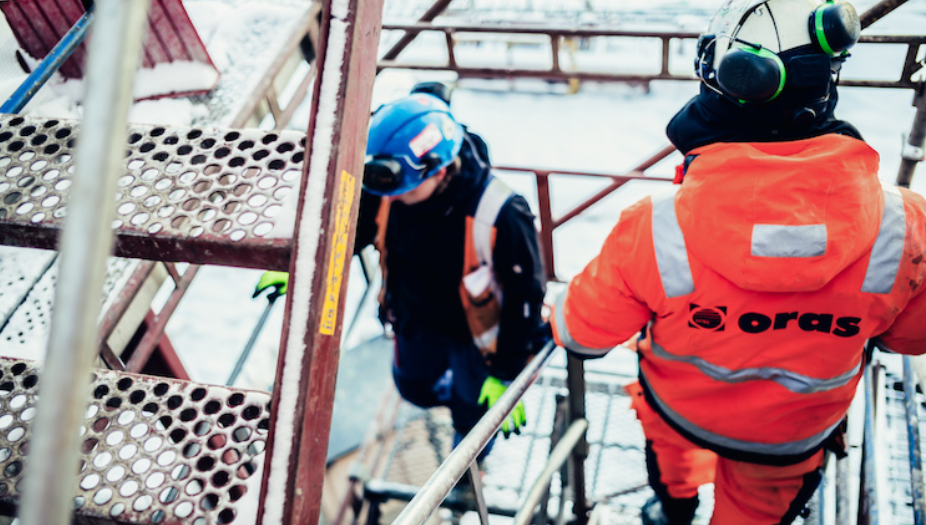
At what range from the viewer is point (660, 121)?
347 inches

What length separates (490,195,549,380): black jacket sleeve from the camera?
93.9 inches

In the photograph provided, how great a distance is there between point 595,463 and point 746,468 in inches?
71.6

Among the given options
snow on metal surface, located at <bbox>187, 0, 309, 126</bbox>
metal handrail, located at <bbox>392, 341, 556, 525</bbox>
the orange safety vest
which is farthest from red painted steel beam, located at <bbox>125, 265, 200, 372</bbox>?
metal handrail, located at <bbox>392, 341, 556, 525</bbox>

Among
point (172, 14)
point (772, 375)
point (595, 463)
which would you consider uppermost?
point (172, 14)

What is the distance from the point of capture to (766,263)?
1.40m

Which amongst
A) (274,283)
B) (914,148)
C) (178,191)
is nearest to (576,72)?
(914,148)

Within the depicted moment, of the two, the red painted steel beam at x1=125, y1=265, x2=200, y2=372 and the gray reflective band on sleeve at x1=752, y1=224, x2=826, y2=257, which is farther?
the red painted steel beam at x1=125, y1=265, x2=200, y2=372

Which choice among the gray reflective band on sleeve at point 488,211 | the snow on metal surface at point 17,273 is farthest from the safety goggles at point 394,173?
the snow on metal surface at point 17,273

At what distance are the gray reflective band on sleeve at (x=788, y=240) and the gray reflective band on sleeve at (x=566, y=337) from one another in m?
0.62

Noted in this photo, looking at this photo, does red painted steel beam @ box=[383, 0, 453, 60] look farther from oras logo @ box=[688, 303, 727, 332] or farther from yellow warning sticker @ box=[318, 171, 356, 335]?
yellow warning sticker @ box=[318, 171, 356, 335]

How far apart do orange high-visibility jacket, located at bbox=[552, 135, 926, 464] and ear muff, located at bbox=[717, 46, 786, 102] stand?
0.13 metres

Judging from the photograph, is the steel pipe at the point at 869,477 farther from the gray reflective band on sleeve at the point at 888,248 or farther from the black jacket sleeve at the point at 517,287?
the black jacket sleeve at the point at 517,287

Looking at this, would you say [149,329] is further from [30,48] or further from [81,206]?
[81,206]

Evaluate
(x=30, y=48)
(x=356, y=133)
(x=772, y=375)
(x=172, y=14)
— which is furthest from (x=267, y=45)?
(x=772, y=375)
